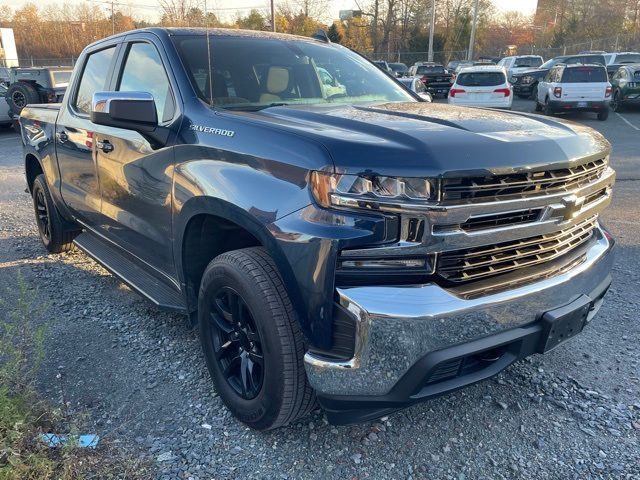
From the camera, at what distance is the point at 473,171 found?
6.63 ft

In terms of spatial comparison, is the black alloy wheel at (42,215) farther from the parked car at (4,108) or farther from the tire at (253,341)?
the parked car at (4,108)

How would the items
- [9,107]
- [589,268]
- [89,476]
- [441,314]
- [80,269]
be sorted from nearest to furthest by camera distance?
[441,314] < [89,476] < [589,268] < [80,269] < [9,107]

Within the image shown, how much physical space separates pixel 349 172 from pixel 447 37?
175 feet

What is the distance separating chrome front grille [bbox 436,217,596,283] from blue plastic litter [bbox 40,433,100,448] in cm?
170

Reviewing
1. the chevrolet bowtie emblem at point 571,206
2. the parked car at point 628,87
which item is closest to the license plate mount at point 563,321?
the chevrolet bowtie emblem at point 571,206

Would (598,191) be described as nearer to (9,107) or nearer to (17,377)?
(17,377)

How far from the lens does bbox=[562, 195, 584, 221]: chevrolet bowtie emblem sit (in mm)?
2330

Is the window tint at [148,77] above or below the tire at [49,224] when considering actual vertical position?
above

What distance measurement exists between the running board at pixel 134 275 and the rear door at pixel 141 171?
0.47ft

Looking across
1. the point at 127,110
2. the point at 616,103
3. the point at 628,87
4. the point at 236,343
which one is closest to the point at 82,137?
the point at 127,110

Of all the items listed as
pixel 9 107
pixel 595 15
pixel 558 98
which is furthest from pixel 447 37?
pixel 9 107

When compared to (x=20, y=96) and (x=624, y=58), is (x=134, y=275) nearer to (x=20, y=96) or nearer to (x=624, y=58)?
(x=20, y=96)

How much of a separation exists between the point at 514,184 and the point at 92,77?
3.37 metres

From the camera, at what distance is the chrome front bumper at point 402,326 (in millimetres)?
1946
